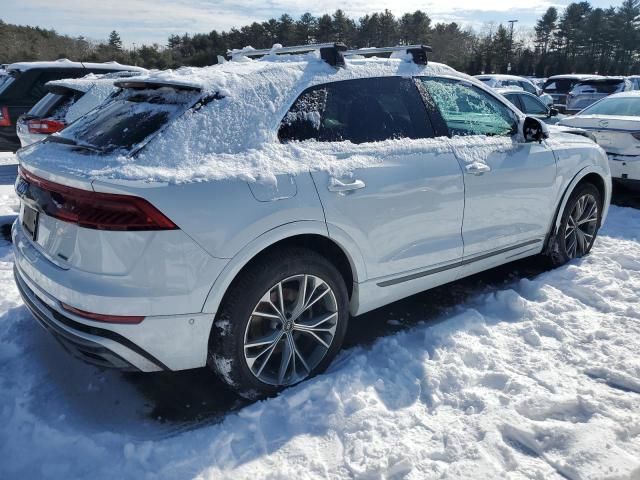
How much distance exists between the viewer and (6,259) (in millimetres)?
4633

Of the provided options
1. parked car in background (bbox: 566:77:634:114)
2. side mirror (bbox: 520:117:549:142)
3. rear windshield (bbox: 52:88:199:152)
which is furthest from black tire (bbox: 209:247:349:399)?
parked car in background (bbox: 566:77:634:114)

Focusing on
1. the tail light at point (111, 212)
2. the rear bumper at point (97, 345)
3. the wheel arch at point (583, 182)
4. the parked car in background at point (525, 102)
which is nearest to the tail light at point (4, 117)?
the rear bumper at point (97, 345)

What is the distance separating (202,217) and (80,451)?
49.7 inches

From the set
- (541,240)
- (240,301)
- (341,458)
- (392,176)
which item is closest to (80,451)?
(240,301)

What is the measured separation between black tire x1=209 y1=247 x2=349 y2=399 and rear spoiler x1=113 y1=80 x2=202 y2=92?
99 centimetres

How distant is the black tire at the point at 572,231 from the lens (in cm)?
464

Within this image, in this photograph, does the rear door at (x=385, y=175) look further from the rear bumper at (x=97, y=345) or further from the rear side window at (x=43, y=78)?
the rear side window at (x=43, y=78)

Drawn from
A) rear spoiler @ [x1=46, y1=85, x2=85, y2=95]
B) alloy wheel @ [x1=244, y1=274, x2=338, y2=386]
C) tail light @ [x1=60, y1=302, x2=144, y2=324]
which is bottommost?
alloy wheel @ [x1=244, y1=274, x2=338, y2=386]

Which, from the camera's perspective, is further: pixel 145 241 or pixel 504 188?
pixel 504 188

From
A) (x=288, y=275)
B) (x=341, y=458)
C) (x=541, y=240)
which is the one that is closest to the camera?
(x=341, y=458)

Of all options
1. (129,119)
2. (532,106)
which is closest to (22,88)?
(129,119)

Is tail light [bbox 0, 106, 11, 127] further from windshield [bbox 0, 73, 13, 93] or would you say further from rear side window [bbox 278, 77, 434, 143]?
rear side window [bbox 278, 77, 434, 143]

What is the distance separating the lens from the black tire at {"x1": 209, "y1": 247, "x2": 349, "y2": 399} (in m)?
2.58

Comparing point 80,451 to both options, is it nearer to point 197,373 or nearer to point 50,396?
point 50,396
